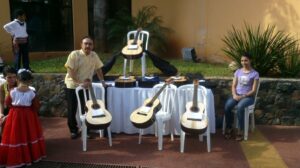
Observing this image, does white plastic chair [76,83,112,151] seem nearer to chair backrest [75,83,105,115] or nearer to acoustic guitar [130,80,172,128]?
chair backrest [75,83,105,115]

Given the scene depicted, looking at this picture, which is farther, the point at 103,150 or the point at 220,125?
the point at 220,125

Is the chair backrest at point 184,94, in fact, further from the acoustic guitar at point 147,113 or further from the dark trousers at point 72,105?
the dark trousers at point 72,105

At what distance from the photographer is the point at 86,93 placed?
628cm

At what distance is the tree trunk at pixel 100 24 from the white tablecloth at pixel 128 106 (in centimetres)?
559

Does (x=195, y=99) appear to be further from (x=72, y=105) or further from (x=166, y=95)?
(x=72, y=105)

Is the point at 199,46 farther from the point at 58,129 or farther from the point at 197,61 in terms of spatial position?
the point at 58,129

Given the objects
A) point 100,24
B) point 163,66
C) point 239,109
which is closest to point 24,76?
point 163,66

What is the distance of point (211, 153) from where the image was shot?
5902 millimetres

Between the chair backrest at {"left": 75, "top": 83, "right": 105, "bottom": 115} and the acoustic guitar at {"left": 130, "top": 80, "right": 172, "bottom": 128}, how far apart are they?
0.79 m

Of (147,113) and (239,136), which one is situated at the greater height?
(147,113)

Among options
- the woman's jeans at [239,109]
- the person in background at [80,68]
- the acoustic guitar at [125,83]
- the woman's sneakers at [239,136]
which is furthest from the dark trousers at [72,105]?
the woman's sneakers at [239,136]

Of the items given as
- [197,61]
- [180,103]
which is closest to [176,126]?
[180,103]

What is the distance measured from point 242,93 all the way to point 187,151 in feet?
4.54

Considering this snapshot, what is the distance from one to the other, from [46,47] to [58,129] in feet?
18.9
